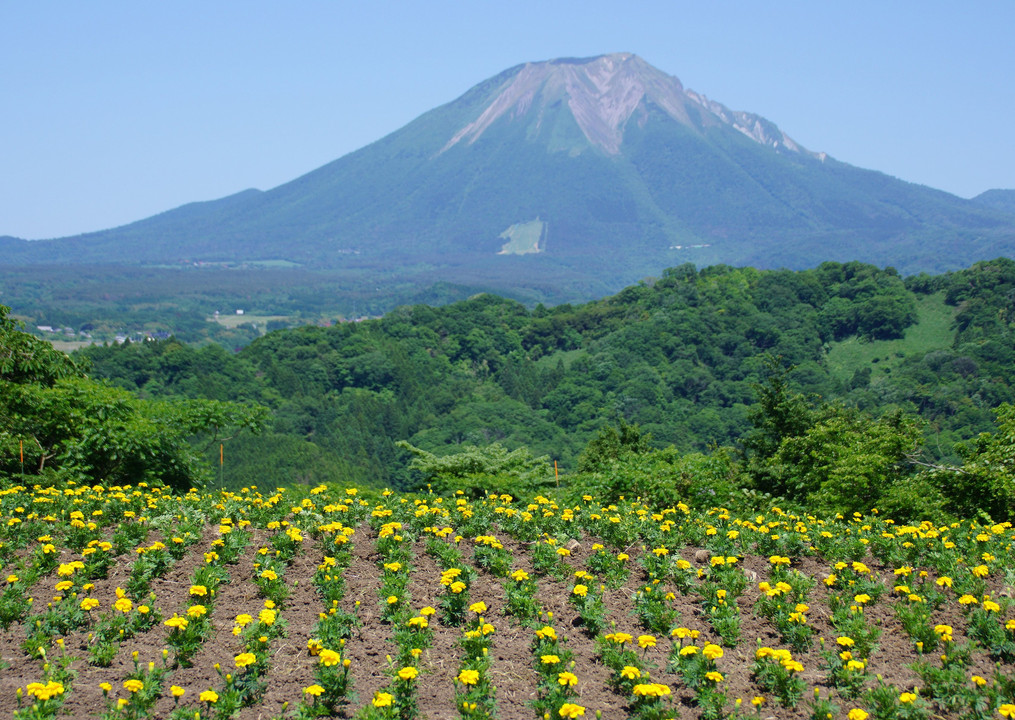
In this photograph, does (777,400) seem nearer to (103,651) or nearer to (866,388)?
(103,651)

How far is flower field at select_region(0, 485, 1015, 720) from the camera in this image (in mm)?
5508

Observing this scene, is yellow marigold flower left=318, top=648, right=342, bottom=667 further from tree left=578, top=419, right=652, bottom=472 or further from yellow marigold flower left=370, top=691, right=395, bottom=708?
tree left=578, top=419, right=652, bottom=472

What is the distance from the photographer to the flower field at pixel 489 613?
217 inches

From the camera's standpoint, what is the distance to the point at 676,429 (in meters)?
60.3

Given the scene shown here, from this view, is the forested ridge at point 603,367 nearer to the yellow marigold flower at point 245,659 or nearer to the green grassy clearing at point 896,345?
the green grassy clearing at point 896,345

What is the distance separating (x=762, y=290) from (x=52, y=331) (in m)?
136

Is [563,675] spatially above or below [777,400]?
above

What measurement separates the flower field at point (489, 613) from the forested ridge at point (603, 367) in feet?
130

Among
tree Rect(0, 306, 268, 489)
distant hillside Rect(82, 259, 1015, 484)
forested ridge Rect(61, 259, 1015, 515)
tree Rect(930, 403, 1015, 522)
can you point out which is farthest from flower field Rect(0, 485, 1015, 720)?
distant hillside Rect(82, 259, 1015, 484)

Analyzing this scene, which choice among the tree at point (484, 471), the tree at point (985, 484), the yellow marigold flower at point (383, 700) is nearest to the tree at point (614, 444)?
the tree at point (484, 471)

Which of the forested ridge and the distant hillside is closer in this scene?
the forested ridge

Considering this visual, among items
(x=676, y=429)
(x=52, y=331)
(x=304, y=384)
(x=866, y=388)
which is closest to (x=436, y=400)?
(x=304, y=384)

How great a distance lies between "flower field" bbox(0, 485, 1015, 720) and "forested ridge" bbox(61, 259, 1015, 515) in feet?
130

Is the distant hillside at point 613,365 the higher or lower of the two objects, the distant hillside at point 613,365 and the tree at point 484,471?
the lower
